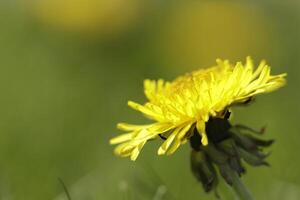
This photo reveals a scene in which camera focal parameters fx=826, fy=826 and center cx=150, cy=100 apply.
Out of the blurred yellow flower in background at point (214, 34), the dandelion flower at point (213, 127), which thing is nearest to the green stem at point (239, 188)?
the dandelion flower at point (213, 127)

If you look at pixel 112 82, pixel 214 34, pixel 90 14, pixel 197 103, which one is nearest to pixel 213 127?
pixel 197 103

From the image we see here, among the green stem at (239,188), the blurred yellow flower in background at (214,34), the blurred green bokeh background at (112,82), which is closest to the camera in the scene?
the green stem at (239,188)

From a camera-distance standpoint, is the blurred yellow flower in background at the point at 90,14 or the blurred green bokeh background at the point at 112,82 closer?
the blurred green bokeh background at the point at 112,82

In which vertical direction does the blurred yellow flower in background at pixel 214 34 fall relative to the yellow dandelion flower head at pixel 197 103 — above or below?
above

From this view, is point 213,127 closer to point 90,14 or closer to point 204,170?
point 204,170

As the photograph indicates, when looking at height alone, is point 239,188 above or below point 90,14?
below

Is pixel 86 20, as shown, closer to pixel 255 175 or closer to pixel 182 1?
pixel 182 1

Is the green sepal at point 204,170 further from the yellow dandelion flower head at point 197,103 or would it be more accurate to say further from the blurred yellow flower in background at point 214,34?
the blurred yellow flower in background at point 214,34
